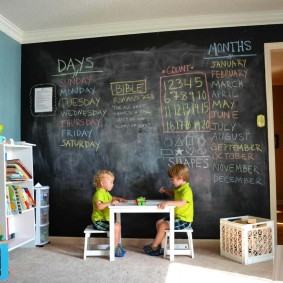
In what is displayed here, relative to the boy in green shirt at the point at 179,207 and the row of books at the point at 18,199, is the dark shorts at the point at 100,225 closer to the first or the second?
the boy in green shirt at the point at 179,207

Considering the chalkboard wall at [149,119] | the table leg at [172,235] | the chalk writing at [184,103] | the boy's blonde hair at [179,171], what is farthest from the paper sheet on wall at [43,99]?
the table leg at [172,235]

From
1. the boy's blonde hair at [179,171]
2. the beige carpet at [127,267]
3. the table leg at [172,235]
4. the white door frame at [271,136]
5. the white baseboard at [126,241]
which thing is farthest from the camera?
the white baseboard at [126,241]

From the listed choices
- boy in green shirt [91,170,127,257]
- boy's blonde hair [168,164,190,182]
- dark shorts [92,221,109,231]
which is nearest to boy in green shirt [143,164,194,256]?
boy's blonde hair [168,164,190,182]

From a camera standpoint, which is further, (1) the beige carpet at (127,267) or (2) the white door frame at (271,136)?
(2) the white door frame at (271,136)

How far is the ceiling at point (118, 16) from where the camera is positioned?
340 cm

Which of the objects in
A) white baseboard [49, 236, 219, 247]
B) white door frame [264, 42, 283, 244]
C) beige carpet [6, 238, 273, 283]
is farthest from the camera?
white baseboard [49, 236, 219, 247]

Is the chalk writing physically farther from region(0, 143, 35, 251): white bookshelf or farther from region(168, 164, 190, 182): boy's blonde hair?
region(0, 143, 35, 251): white bookshelf

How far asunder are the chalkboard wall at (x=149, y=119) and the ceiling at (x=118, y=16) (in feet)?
0.31

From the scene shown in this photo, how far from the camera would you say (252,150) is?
11.9 feet

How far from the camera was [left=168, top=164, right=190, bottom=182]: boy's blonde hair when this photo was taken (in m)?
3.43

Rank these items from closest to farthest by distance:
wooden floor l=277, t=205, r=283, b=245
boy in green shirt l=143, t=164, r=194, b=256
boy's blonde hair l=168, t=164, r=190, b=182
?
boy in green shirt l=143, t=164, r=194, b=256 → boy's blonde hair l=168, t=164, r=190, b=182 → wooden floor l=277, t=205, r=283, b=245

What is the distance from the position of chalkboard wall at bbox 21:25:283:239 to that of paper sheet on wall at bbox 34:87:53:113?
0.01m

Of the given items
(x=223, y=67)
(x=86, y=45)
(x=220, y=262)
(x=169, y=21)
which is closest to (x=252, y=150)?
(x=223, y=67)

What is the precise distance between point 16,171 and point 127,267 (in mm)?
1489
